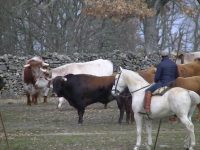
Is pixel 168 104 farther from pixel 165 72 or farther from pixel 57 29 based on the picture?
pixel 57 29

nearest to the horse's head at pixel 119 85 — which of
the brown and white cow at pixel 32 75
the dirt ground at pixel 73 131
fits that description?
the dirt ground at pixel 73 131

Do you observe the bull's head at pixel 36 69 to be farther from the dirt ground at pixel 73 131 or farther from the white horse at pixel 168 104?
the white horse at pixel 168 104

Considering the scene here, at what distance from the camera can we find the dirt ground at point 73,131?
539 inches

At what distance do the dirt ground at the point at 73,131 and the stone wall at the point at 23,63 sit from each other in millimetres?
6476

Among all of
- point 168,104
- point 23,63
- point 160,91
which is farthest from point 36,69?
point 168,104

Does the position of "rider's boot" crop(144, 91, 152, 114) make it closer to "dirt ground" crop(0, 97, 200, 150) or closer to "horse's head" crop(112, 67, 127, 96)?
"dirt ground" crop(0, 97, 200, 150)

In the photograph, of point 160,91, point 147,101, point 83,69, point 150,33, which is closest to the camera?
point 147,101

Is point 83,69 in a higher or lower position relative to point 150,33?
lower

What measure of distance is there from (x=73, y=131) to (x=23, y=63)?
13.7 m

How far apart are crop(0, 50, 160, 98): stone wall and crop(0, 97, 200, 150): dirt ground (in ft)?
21.2

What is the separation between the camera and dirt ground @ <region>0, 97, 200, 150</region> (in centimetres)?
1370

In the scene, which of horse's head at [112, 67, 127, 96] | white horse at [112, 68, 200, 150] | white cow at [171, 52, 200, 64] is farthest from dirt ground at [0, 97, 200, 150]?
white cow at [171, 52, 200, 64]

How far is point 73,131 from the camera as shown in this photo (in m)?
16.1

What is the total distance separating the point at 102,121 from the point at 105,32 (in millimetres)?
25332
